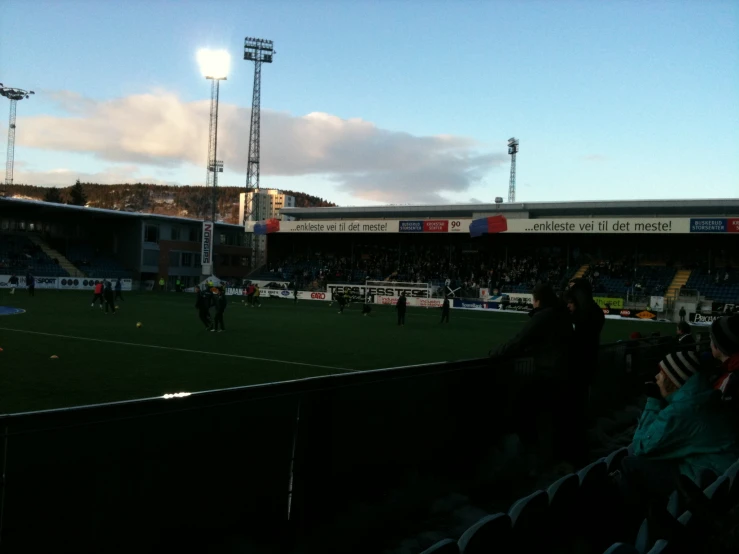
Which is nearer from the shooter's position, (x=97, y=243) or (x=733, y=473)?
(x=733, y=473)

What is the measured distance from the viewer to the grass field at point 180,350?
1176cm

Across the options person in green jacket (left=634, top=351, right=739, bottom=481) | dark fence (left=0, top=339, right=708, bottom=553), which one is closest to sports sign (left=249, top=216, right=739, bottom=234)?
dark fence (left=0, top=339, right=708, bottom=553)

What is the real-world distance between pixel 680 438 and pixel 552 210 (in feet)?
171

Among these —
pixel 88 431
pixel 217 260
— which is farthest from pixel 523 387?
pixel 217 260

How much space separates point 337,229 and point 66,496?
55.6m

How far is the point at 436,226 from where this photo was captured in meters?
54.5

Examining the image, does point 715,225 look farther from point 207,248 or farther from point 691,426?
point 691,426

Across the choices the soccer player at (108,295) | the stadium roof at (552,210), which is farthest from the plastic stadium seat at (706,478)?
the stadium roof at (552,210)

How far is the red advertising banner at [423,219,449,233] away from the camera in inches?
2126

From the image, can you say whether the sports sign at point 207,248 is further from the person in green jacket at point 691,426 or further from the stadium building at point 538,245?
the person in green jacket at point 691,426

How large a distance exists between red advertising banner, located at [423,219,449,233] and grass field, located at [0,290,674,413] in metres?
23.8

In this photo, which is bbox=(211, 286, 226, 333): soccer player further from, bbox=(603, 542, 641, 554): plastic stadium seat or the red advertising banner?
the red advertising banner

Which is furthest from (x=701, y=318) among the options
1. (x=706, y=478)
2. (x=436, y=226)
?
(x=706, y=478)

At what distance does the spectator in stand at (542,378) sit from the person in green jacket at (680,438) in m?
2.13
